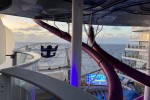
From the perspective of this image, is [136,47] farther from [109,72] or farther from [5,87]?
[5,87]

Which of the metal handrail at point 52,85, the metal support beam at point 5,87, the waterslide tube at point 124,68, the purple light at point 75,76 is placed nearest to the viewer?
the metal handrail at point 52,85

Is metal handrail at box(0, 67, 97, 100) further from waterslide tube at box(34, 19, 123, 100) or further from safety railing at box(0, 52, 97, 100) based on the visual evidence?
waterslide tube at box(34, 19, 123, 100)

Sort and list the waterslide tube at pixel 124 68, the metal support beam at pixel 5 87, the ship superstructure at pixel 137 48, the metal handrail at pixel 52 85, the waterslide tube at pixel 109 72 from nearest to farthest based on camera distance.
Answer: the metal handrail at pixel 52 85
the metal support beam at pixel 5 87
the waterslide tube at pixel 109 72
the waterslide tube at pixel 124 68
the ship superstructure at pixel 137 48

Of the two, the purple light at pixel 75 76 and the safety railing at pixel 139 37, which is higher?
the safety railing at pixel 139 37

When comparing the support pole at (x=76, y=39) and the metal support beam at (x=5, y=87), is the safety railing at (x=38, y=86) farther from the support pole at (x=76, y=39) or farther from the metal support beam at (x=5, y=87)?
the support pole at (x=76, y=39)

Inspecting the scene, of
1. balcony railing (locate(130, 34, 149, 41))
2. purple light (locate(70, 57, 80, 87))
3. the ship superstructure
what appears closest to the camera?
purple light (locate(70, 57, 80, 87))

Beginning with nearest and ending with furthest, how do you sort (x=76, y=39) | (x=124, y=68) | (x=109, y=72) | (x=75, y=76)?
1. (x=75, y=76)
2. (x=76, y=39)
3. (x=109, y=72)
4. (x=124, y=68)

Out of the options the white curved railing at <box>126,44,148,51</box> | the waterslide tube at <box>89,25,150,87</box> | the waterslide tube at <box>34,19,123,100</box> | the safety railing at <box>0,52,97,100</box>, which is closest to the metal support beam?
the safety railing at <box>0,52,97,100</box>

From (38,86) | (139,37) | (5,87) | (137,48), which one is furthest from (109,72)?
(139,37)

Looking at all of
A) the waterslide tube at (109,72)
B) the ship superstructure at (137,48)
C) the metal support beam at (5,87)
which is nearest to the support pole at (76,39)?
the waterslide tube at (109,72)

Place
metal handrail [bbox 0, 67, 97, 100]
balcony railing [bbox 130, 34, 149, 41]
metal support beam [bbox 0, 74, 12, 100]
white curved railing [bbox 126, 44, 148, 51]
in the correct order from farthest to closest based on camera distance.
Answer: white curved railing [bbox 126, 44, 148, 51], balcony railing [bbox 130, 34, 149, 41], metal support beam [bbox 0, 74, 12, 100], metal handrail [bbox 0, 67, 97, 100]

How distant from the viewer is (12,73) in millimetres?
1040

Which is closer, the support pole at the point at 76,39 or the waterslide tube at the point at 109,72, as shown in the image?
the support pole at the point at 76,39

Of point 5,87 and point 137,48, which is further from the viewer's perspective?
point 137,48
